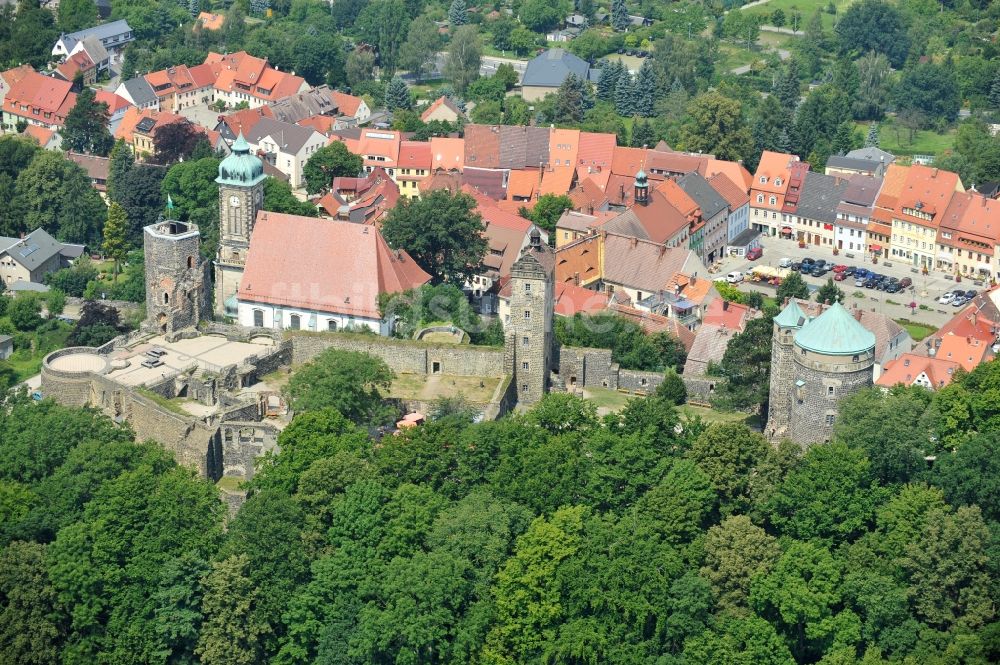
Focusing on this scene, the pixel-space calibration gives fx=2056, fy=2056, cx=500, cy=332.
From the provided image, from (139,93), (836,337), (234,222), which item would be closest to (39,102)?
(139,93)

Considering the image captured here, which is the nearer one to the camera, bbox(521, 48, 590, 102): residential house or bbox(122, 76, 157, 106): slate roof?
bbox(122, 76, 157, 106): slate roof

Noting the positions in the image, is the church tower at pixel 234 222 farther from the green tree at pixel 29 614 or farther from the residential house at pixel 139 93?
the residential house at pixel 139 93

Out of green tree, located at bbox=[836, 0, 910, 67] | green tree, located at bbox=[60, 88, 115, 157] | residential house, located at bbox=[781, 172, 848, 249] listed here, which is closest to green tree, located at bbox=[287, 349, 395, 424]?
Result: residential house, located at bbox=[781, 172, 848, 249]

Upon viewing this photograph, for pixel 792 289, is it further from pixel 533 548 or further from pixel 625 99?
pixel 625 99

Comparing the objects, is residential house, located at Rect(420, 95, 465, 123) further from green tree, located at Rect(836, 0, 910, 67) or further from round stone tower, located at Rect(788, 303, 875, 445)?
round stone tower, located at Rect(788, 303, 875, 445)

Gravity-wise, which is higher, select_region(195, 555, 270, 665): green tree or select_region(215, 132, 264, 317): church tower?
select_region(215, 132, 264, 317): church tower

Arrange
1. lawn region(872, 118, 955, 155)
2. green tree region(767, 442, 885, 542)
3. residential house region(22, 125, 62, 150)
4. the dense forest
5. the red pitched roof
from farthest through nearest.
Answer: lawn region(872, 118, 955, 155) → residential house region(22, 125, 62, 150) → the red pitched roof → green tree region(767, 442, 885, 542) → the dense forest
